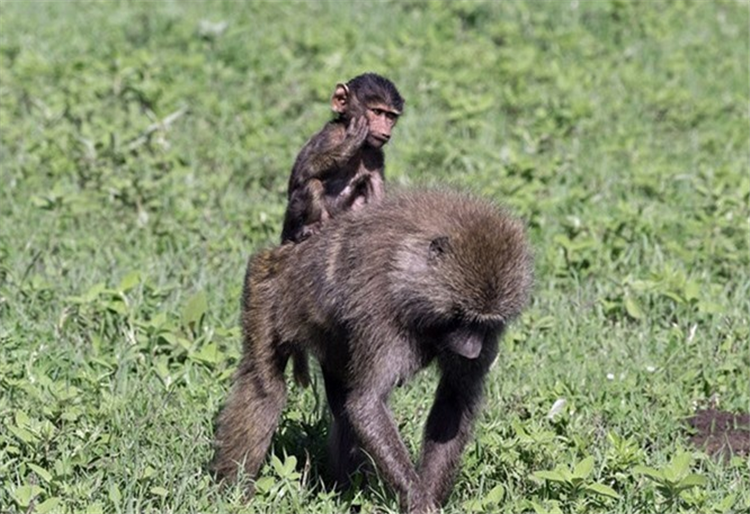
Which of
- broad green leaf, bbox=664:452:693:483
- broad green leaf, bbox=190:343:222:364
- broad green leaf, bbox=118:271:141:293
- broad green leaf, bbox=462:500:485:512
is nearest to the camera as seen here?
broad green leaf, bbox=664:452:693:483

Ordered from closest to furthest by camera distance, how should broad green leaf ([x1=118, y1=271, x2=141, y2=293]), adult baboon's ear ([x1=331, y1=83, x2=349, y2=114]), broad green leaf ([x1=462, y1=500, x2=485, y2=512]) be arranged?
broad green leaf ([x1=462, y1=500, x2=485, y2=512]) → adult baboon's ear ([x1=331, y1=83, x2=349, y2=114]) → broad green leaf ([x1=118, y1=271, x2=141, y2=293])

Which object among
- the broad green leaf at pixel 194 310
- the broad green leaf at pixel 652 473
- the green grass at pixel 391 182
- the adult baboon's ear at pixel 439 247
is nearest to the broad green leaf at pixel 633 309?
the green grass at pixel 391 182

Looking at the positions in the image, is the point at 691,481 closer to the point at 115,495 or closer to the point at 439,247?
the point at 439,247

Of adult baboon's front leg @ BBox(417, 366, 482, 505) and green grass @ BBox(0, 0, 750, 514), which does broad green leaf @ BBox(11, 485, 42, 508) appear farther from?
adult baboon's front leg @ BBox(417, 366, 482, 505)

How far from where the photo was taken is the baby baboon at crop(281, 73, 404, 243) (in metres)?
5.57

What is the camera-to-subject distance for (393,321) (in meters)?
5.06

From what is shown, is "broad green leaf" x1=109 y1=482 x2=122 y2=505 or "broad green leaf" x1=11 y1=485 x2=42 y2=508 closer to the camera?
"broad green leaf" x1=11 y1=485 x2=42 y2=508

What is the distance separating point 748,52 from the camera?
11914 mm

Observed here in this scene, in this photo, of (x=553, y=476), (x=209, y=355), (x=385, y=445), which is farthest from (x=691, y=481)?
(x=209, y=355)

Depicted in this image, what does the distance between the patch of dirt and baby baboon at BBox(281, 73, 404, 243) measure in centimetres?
157

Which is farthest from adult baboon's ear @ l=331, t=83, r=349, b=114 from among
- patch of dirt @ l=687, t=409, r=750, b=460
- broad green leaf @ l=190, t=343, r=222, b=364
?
patch of dirt @ l=687, t=409, r=750, b=460

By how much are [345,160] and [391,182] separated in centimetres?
57

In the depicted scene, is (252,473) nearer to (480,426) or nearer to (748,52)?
(480,426)

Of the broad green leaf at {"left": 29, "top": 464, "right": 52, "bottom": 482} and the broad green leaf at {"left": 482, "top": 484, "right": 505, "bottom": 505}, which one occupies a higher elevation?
the broad green leaf at {"left": 29, "top": 464, "right": 52, "bottom": 482}
